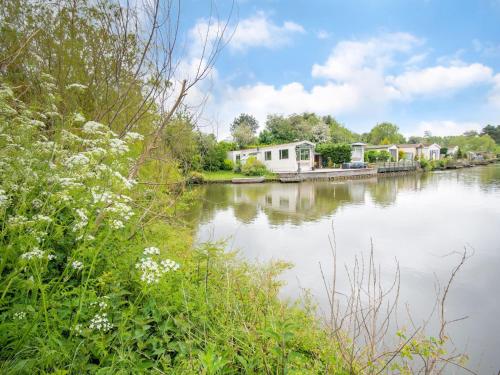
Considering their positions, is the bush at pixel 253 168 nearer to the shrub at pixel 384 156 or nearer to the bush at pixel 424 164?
the shrub at pixel 384 156

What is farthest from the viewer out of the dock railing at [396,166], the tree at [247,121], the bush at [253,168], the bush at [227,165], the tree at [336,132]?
the tree at [247,121]

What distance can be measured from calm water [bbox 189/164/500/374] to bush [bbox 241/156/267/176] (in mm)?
10490

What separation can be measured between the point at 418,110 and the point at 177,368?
1655 inches

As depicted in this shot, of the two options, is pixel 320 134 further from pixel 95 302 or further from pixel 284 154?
pixel 95 302

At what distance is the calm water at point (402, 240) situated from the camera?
11.5ft

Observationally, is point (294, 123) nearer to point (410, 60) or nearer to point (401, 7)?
point (410, 60)

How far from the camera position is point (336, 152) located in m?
27.3

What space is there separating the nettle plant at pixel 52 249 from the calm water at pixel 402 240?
6.22ft

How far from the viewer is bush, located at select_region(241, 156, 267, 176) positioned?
74.8 feet

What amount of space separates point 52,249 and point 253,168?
71.2 feet

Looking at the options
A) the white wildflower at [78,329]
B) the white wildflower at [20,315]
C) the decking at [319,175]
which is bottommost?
the decking at [319,175]

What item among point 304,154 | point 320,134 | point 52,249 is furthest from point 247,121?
point 52,249

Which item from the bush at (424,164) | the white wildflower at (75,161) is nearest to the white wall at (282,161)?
the bush at (424,164)

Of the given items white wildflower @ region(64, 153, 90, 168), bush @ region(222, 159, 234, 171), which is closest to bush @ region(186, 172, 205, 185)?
white wildflower @ region(64, 153, 90, 168)
